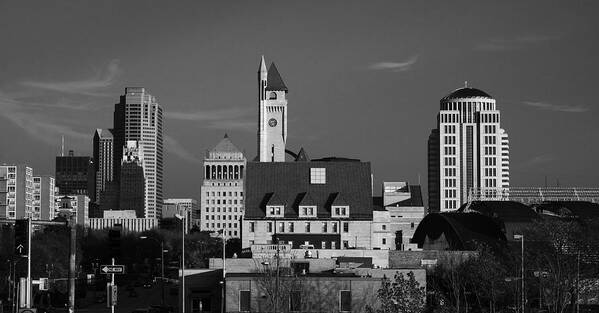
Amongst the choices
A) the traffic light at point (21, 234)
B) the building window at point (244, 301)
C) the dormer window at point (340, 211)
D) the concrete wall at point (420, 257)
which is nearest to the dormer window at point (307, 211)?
the dormer window at point (340, 211)

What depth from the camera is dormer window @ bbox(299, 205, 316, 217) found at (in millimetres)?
195500

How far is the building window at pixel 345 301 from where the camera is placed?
96062mm

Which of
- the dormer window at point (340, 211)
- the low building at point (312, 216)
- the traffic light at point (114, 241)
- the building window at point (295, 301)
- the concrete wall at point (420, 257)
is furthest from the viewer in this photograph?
the dormer window at point (340, 211)

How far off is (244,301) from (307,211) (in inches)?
3880

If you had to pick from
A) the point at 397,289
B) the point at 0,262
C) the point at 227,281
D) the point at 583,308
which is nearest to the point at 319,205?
the point at 0,262

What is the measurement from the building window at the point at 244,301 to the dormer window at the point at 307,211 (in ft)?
321

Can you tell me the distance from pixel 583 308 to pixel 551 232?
43.9 feet

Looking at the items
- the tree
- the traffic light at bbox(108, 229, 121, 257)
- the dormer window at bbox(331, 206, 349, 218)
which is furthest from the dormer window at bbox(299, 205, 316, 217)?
the traffic light at bbox(108, 229, 121, 257)

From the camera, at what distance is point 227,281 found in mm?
97438

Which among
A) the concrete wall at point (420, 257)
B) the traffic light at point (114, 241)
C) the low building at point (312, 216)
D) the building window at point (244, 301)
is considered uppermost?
the low building at point (312, 216)

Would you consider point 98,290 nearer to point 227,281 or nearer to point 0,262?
point 0,262

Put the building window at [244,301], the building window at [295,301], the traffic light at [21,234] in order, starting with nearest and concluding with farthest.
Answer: the traffic light at [21,234]
the building window at [295,301]
the building window at [244,301]

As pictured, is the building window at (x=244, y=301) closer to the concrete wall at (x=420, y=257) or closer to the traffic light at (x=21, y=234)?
the traffic light at (x=21, y=234)

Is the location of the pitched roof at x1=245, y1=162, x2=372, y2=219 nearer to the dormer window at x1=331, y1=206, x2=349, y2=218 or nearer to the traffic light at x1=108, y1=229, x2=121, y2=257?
the dormer window at x1=331, y1=206, x2=349, y2=218
